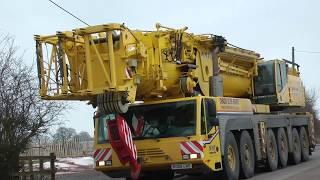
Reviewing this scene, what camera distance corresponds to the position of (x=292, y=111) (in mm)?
22484

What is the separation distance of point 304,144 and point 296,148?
4.44 feet

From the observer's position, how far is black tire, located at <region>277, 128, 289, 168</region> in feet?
62.1

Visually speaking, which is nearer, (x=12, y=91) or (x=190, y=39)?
(x=190, y=39)

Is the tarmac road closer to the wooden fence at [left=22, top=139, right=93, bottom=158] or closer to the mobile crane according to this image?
the mobile crane

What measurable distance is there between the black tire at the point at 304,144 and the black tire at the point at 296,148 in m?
0.53

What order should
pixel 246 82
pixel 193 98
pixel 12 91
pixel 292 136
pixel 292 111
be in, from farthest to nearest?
pixel 292 111 → pixel 292 136 → pixel 246 82 → pixel 12 91 → pixel 193 98

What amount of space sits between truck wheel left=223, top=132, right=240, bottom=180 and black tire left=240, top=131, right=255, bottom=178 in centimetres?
45

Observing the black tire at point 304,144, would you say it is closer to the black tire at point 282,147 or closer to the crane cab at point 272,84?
the crane cab at point 272,84

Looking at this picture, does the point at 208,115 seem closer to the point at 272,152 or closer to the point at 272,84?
the point at 272,152

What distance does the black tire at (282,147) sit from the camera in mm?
18916

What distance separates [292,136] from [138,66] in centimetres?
965

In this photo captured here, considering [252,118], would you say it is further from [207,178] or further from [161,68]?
[161,68]

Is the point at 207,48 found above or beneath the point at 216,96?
above

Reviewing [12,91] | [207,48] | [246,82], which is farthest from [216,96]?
[12,91]
